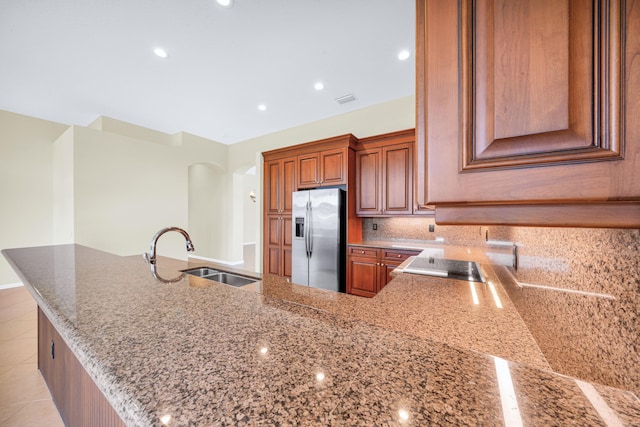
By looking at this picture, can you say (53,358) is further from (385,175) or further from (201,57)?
(385,175)

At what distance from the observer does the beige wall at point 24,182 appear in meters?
3.96

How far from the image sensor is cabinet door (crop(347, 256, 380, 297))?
9.94 feet

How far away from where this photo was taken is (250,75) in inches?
118

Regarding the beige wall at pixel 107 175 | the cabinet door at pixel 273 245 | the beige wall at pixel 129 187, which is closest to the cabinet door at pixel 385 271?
the cabinet door at pixel 273 245

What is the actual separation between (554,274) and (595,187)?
0.55m

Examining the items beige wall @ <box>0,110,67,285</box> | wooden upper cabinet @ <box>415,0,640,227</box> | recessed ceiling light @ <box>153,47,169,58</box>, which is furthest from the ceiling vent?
beige wall @ <box>0,110,67,285</box>

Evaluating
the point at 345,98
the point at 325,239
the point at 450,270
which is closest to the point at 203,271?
the point at 450,270

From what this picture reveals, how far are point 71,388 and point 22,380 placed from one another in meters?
1.41

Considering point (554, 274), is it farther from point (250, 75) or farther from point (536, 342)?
point (250, 75)

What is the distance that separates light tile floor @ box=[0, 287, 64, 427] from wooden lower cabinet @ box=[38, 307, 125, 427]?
221 millimetres

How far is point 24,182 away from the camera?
13.7 ft

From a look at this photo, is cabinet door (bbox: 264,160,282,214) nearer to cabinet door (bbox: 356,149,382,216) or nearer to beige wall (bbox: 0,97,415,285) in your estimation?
beige wall (bbox: 0,97,415,285)

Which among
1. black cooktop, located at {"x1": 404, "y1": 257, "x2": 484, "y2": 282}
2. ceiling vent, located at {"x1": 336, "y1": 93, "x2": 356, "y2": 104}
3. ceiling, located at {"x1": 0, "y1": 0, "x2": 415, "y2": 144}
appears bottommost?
black cooktop, located at {"x1": 404, "y1": 257, "x2": 484, "y2": 282}

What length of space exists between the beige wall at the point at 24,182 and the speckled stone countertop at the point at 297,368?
5401mm
